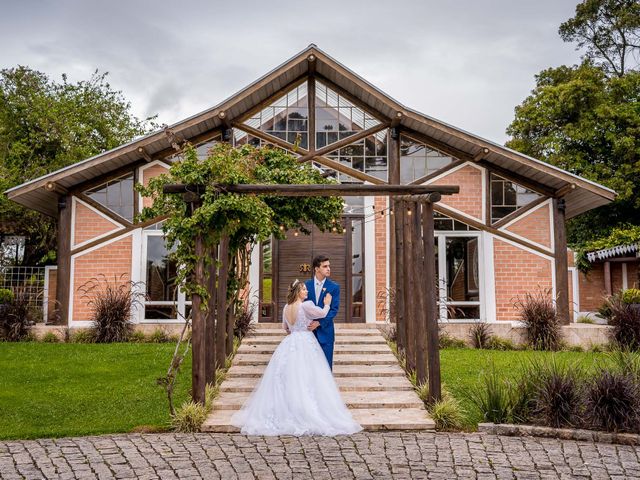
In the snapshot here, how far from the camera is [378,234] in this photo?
1379 cm

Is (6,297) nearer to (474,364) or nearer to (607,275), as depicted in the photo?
(474,364)

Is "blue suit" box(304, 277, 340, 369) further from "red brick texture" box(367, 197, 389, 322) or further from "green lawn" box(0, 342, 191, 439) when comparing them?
"red brick texture" box(367, 197, 389, 322)

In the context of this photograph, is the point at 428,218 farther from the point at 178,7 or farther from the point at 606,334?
the point at 178,7

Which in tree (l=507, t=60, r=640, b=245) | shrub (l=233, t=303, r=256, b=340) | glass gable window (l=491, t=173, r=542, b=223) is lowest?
shrub (l=233, t=303, r=256, b=340)

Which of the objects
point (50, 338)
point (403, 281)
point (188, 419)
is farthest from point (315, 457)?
point (50, 338)

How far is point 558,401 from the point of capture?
6.82 meters

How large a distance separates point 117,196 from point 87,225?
90cm

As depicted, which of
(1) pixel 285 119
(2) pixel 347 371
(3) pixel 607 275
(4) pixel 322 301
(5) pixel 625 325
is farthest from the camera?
(3) pixel 607 275

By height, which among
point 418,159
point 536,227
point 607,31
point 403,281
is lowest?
point 403,281

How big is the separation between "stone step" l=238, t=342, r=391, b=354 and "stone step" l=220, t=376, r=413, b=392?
1.38 m

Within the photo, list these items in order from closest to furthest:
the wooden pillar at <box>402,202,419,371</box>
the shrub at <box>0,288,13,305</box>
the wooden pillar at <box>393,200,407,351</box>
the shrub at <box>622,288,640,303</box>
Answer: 1. the wooden pillar at <box>402,202,419,371</box>
2. the wooden pillar at <box>393,200,407,351</box>
3. the shrub at <box>0,288,13,305</box>
4. the shrub at <box>622,288,640,303</box>

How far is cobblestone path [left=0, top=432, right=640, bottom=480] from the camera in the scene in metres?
5.42

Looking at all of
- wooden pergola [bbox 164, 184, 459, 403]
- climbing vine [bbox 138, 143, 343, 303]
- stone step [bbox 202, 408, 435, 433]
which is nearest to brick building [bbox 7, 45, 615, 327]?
climbing vine [bbox 138, 143, 343, 303]

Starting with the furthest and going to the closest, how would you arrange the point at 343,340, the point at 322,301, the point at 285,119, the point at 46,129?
the point at 46,129 < the point at 285,119 < the point at 343,340 < the point at 322,301
